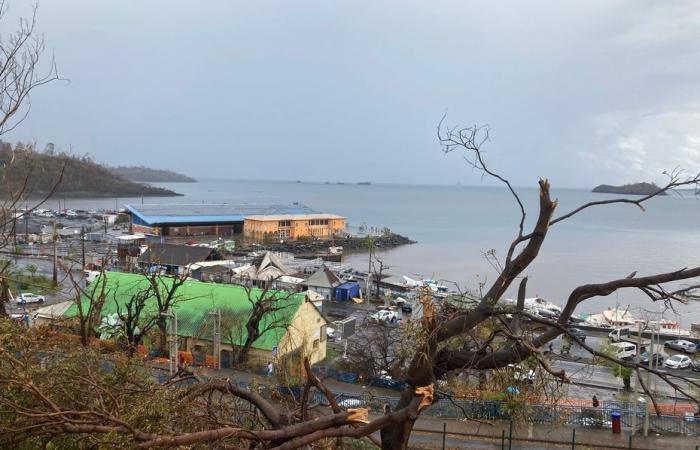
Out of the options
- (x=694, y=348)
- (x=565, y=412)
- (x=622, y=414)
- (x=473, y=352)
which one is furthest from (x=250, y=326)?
(x=694, y=348)

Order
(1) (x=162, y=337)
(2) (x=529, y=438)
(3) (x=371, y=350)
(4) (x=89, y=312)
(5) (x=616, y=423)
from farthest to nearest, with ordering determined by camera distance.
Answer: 1. (3) (x=371, y=350)
2. (1) (x=162, y=337)
3. (5) (x=616, y=423)
4. (2) (x=529, y=438)
5. (4) (x=89, y=312)

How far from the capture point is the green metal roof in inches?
479

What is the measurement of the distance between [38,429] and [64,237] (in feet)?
133

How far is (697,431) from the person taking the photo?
9.09 m

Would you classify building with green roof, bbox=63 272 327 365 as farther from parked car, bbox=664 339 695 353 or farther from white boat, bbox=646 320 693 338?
white boat, bbox=646 320 693 338

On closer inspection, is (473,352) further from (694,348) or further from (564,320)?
(694,348)

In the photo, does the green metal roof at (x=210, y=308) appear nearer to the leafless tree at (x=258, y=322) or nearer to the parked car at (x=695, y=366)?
the leafless tree at (x=258, y=322)

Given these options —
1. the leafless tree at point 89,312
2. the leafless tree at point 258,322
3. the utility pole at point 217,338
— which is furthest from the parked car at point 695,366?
the leafless tree at point 89,312


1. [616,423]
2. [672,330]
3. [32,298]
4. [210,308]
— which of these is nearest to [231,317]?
[210,308]

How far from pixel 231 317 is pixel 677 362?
44.4 feet

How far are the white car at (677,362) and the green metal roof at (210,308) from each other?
11.6 metres

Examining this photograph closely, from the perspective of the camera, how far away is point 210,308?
42.1 ft

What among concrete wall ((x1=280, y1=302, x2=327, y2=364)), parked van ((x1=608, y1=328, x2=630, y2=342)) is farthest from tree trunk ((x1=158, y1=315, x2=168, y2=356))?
parked van ((x1=608, y1=328, x2=630, y2=342))

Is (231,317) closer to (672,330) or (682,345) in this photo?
(682,345)
